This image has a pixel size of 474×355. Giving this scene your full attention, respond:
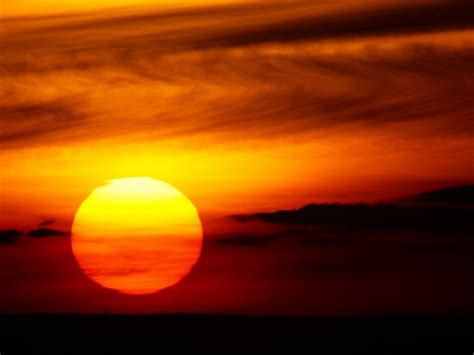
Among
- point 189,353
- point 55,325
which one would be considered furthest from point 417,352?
point 55,325

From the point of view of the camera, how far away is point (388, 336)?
4078 centimetres

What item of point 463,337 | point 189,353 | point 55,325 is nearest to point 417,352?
point 463,337

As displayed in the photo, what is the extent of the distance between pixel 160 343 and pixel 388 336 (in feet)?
16.4

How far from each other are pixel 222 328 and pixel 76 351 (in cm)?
406

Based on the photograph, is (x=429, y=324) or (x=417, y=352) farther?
(x=429, y=324)

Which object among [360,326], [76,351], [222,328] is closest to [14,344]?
[76,351]

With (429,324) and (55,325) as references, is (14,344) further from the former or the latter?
(429,324)

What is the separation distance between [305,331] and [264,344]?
1.47 m

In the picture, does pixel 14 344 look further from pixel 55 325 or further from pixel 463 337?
pixel 463 337

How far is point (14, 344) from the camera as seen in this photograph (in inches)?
1596

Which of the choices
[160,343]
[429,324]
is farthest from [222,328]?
[429,324]

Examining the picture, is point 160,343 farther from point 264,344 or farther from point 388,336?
point 388,336

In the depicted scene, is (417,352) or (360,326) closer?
(417,352)

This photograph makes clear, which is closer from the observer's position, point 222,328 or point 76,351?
point 76,351
